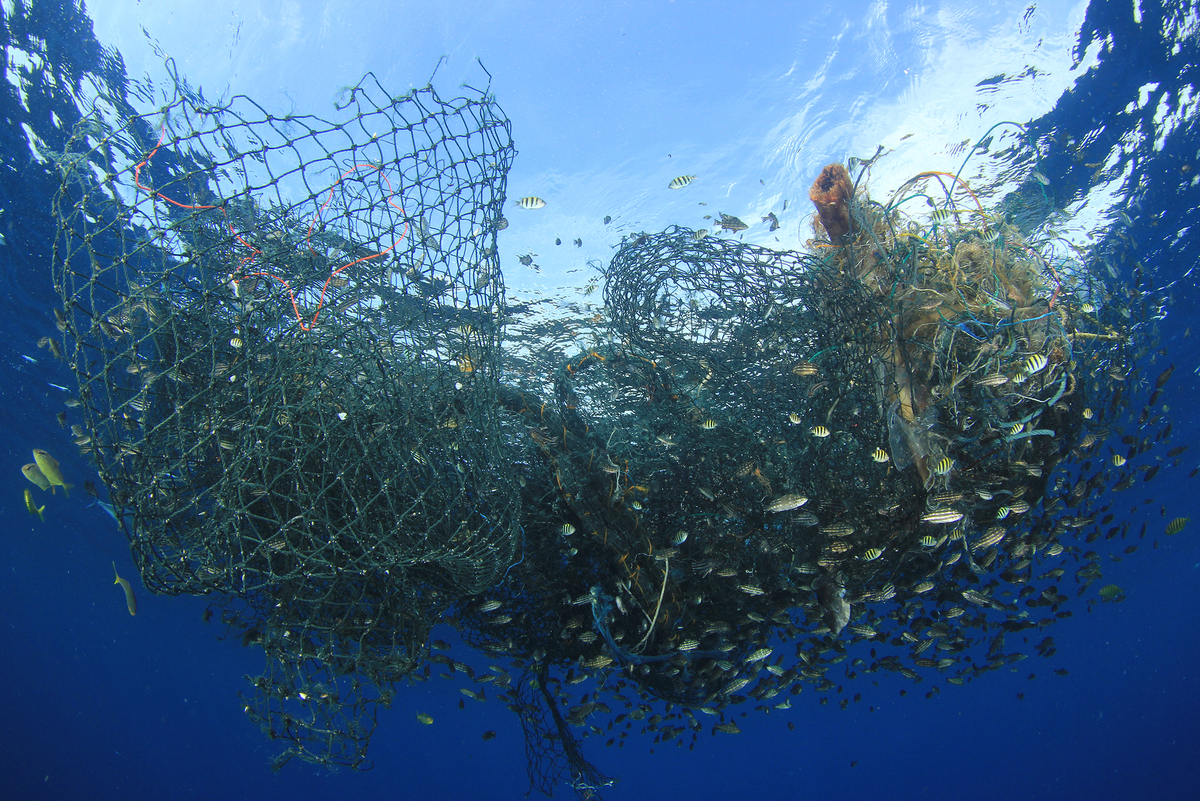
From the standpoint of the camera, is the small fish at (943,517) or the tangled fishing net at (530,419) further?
the small fish at (943,517)

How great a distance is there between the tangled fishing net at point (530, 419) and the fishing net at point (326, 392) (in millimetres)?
41

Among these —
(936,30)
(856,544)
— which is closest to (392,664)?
(856,544)

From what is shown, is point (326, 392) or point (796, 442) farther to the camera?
point (796, 442)

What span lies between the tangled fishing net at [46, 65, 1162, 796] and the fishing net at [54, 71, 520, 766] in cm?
4

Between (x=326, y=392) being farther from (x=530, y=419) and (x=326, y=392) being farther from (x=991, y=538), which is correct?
(x=991, y=538)

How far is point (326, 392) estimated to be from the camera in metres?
3.78

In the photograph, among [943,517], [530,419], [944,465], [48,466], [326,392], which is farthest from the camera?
[530,419]

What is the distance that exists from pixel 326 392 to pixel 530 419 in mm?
3240

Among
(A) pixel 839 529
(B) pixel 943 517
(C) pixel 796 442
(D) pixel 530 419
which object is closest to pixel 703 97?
(C) pixel 796 442

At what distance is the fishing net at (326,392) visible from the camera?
3.54m

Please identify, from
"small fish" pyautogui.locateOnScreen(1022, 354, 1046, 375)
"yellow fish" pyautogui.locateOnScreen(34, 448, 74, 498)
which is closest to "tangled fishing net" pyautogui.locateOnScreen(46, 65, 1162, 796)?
"small fish" pyautogui.locateOnScreen(1022, 354, 1046, 375)

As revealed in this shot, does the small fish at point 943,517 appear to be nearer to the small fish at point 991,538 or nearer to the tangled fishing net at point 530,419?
the tangled fishing net at point 530,419

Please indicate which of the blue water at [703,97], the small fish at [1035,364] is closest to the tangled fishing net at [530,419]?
the small fish at [1035,364]

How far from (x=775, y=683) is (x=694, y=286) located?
6.61 metres
